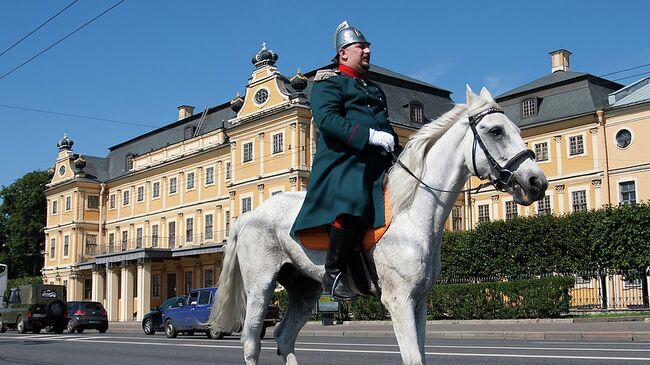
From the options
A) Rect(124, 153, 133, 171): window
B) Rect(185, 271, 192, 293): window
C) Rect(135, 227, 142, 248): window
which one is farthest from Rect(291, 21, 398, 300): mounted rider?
Rect(124, 153, 133, 171): window

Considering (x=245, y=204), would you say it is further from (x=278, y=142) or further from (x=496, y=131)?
(x=496, y=131)

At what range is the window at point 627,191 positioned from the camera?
4712 cm

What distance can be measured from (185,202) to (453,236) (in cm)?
3069

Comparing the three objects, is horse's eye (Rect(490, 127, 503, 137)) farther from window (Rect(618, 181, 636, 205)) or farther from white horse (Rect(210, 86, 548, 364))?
window (Rect(618, 181, 636, 205))

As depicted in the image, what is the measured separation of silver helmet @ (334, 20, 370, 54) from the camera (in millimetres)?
5637

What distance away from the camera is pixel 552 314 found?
27.1 meters

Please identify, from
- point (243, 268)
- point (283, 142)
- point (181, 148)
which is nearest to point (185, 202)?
point (181, 148)

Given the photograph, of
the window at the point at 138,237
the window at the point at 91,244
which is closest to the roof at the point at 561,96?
the window at the point at 138,237

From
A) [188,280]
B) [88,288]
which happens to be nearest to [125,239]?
[88,288]

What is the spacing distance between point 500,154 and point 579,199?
47.5 m

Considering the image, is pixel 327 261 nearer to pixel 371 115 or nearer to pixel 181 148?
pixel 371 115

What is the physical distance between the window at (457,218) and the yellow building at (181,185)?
278 inches

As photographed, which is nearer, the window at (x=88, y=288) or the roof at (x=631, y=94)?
the roof at (x=631, y=94)

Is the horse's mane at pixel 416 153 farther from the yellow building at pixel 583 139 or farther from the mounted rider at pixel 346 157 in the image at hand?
the yellow building at pixel 583 139
